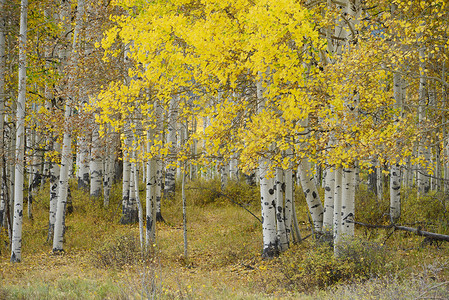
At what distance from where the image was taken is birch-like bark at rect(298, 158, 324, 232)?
9.44 metres

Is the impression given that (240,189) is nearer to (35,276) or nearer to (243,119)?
(243,119)

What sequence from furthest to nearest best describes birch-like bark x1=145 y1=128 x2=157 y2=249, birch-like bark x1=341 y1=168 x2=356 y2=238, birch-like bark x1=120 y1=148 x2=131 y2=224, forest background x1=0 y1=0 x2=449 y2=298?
birch-like bark x1=120 y1=148 x2=131 y2=224, birch-like bark x1=145 y1=128 x2=157 y2=249, birch-like bark x1=341 y1=168 x2=356 y2=238, forest background x1=0 y1=0 x2=449 y2=298

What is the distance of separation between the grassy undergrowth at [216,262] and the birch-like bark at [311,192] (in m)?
0.70

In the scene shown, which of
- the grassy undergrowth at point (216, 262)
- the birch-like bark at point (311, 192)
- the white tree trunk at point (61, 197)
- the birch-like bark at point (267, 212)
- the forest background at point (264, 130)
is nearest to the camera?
the grassy undergrowth at point (216, 262)

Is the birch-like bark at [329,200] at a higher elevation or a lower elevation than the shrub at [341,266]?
higher

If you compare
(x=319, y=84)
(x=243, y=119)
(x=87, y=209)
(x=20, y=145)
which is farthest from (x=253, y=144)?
(x=87, y=209)

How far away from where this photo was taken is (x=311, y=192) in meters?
9.64

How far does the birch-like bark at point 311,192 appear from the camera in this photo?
944 centimetres

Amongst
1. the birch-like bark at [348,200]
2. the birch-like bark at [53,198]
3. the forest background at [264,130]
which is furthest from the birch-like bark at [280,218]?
the birch-like bark at [53,198]

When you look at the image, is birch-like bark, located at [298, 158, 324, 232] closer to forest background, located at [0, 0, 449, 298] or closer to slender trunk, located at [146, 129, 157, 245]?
forest background, located at [0, 0, 449, 298]

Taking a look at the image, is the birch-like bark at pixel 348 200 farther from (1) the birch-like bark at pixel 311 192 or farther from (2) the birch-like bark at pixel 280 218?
(2) the birch-like bark at pixel 280 218

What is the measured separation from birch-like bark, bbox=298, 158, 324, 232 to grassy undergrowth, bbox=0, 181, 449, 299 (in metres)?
0.70

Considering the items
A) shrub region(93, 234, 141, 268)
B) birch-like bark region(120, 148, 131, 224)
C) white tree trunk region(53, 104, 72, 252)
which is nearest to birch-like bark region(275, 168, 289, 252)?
shrub region(93, 234, 141, 268)

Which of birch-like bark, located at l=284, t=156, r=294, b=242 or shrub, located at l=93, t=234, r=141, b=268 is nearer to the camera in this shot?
shrub, located at l=93, t=234, r=141, b=268
